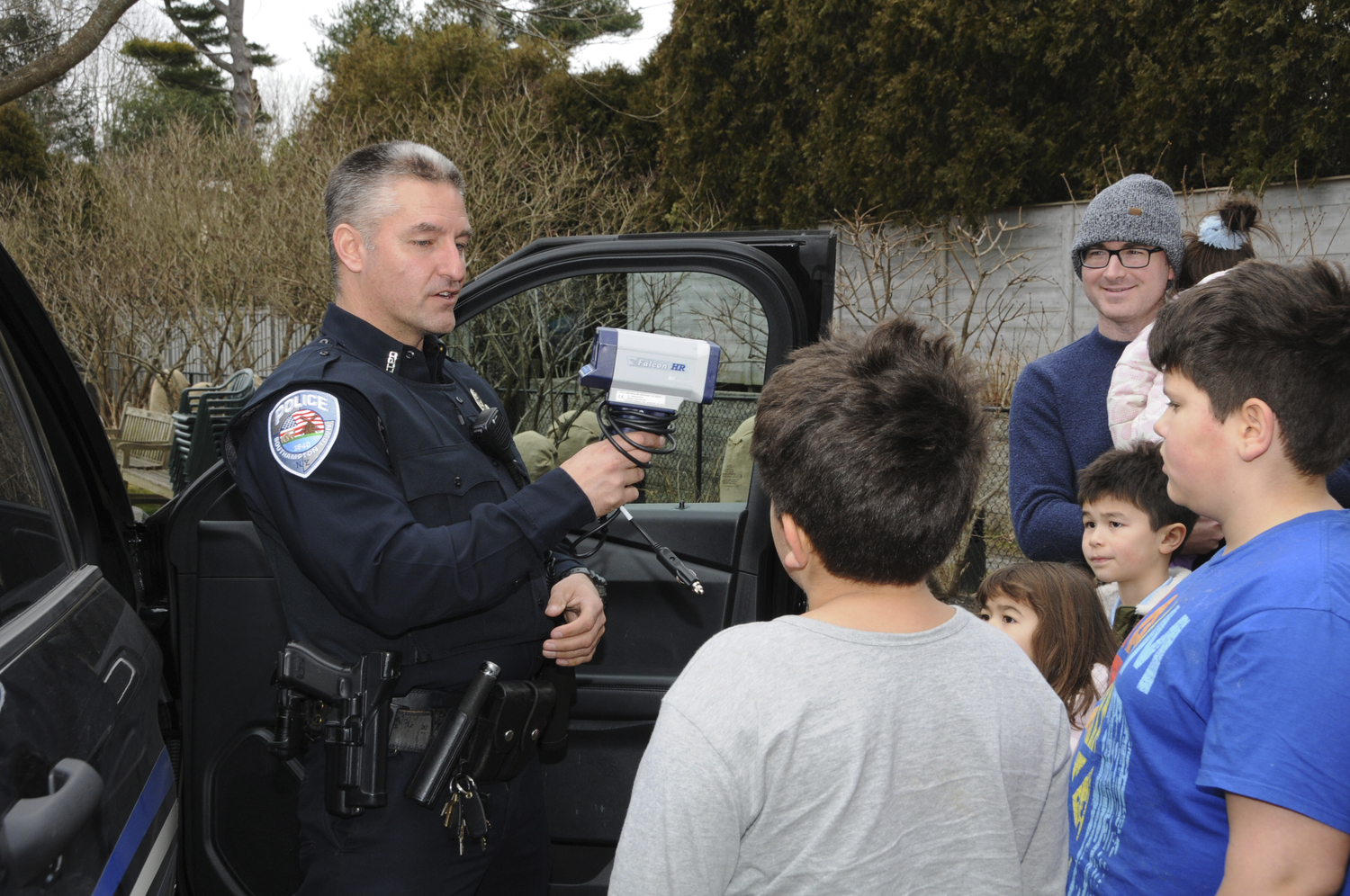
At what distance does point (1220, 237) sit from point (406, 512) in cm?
185

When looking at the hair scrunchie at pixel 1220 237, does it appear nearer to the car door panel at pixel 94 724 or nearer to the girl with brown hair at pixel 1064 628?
the girl with brown hair at pixel 1064 628

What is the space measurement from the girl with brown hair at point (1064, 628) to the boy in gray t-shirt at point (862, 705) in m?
1.05

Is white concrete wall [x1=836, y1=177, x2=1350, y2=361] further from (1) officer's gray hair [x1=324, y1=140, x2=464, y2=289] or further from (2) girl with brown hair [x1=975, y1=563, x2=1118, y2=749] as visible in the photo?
(1) officer's gray hair [x1=324, y1=140, x2=464, y2=289]

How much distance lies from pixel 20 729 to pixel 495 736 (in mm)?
893

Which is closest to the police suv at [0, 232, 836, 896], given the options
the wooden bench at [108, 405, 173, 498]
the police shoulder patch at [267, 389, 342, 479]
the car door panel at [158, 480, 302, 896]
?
the car door panel at [158, 480, 302, 896]

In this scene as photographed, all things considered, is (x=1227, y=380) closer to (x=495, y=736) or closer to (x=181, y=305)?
(x=495, y=736)

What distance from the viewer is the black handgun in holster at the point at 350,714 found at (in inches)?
68.6

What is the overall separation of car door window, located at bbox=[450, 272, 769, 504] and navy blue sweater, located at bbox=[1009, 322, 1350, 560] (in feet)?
2.08

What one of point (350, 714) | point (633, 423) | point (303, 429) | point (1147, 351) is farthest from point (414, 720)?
point (1147, 351)

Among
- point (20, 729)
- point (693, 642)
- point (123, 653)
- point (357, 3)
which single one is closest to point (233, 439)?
point (123, 653)

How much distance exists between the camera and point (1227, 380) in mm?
1236

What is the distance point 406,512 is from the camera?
67.9 inches

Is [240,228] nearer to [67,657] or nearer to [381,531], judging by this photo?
[381,531]

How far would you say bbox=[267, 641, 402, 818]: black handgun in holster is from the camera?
5.72ft
